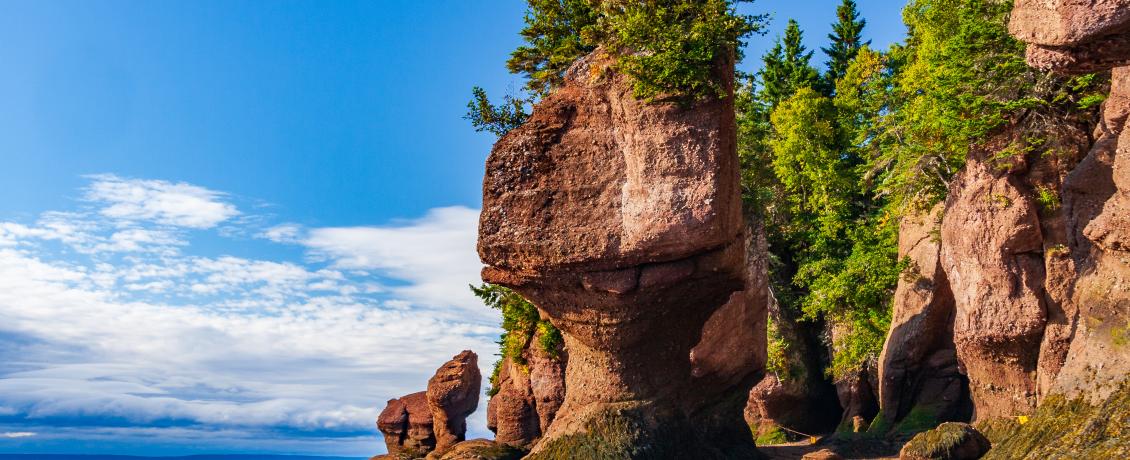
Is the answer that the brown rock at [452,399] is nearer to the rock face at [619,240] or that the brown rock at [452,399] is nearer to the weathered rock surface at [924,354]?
the weathered rock surface at [924,354]

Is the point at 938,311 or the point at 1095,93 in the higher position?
the point at 1095,93

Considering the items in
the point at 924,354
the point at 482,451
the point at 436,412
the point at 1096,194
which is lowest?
the point at 482,451

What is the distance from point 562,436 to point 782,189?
81.2 ft

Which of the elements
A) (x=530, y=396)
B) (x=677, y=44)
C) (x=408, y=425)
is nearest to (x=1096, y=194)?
(x=677, y=44)

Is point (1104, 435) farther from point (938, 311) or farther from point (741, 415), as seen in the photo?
point (938, 311)

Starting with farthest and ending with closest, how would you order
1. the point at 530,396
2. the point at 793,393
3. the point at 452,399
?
the point at 452,399, the point at 793,393, the point at 530,396

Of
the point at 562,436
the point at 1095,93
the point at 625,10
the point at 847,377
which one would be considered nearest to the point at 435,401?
the point at 847,377

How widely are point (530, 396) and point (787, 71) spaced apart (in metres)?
29.9

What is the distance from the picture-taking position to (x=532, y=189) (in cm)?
1978

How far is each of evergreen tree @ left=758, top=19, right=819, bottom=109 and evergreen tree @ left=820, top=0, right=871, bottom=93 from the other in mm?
3389

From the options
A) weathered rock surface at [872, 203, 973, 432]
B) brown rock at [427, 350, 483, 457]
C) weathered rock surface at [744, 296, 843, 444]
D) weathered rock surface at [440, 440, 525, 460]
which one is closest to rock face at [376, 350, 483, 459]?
brown rock at [427, 350, 483, 457]

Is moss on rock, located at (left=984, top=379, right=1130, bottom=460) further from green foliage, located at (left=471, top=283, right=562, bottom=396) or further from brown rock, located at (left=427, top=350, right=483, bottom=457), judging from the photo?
brown rock, located at (left=427, top=350, right=483, bottom=457)

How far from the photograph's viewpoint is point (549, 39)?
29.0m

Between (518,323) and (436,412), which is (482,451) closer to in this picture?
(518,323)
